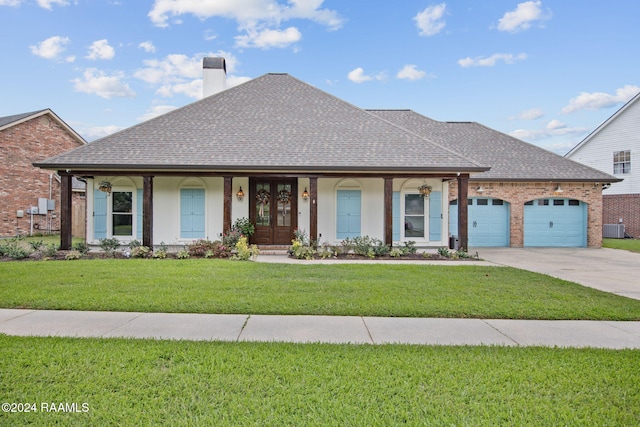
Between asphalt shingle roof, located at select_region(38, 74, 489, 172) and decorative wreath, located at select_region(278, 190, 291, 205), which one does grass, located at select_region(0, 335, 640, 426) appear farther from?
decorative wreath, located at select_region(278, 190, 291, 205)

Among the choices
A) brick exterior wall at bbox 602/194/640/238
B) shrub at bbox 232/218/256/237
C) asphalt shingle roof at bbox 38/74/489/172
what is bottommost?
shrub at bbox 232/218/256/237

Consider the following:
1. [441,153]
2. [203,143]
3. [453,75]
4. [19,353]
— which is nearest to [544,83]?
[453,75]

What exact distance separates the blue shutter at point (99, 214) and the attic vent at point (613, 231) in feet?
80.3

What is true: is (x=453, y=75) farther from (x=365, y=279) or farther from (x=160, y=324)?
(x=160, y=324)

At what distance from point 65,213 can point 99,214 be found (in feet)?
3.74

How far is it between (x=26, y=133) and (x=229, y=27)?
1334cm

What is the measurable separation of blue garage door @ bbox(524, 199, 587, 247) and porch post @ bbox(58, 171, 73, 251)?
17168 mm

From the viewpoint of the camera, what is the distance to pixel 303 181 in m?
12.9

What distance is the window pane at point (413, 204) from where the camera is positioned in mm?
12992

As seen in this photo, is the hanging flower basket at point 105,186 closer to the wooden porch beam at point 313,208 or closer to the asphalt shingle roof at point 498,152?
the wooden porch beam at point 313,208

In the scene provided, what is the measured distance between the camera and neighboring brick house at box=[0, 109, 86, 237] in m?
19.1

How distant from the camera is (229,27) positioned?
659 inches

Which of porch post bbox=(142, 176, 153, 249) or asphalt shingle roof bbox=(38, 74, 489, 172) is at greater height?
asphalt shingle roof bbox=(38, 74, 489, 172)


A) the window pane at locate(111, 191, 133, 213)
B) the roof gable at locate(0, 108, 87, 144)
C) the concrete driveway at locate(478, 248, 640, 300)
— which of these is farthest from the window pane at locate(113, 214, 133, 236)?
the roof gable at locate(0, 108, 87, 144)
